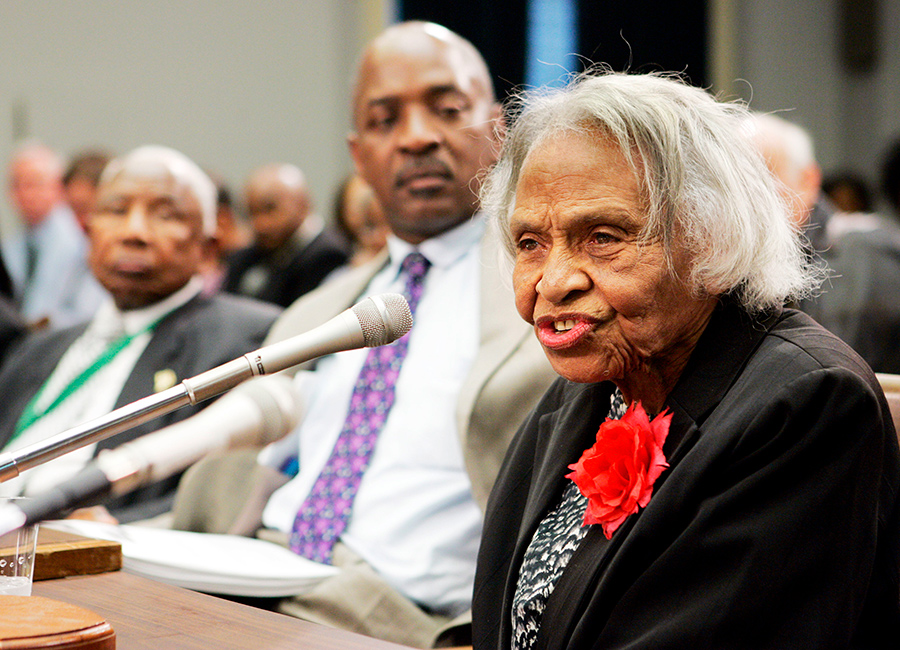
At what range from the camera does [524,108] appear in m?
1.46

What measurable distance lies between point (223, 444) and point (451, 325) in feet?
3.98

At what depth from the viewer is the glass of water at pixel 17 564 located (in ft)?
4.27

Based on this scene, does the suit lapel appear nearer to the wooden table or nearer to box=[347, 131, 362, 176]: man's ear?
box=[347, 131, 362, 176]: man's ear

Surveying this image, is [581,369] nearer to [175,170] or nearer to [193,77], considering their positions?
[175,170]

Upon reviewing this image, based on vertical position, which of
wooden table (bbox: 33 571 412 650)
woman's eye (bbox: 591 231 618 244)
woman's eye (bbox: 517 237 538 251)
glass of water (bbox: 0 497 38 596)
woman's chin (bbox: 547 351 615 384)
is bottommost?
wooden table (bbox: 33 571 412 650)

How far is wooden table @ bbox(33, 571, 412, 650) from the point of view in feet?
3.88

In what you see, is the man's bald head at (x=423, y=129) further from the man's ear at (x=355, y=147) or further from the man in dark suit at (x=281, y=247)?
the man in dark suit at (x=281, y=247)

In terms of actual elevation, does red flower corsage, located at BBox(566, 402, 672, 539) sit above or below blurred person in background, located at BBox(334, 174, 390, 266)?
above

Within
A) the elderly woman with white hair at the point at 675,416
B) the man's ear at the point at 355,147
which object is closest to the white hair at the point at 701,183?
the elderly woman with white hair at the point at 675,416

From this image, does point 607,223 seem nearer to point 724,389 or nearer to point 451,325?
point 724,389

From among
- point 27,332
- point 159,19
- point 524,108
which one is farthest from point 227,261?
point 524,108

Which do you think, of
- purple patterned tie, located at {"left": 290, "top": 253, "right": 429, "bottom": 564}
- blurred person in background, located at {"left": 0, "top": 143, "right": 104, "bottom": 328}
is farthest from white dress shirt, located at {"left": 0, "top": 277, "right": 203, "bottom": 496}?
blurred person in background, located at {"left": 0, "top": 143, "right": 104, "bottom": 328}

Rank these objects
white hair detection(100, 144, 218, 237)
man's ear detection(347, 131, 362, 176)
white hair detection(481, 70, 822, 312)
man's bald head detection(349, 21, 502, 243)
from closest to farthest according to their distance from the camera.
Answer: white hair detection(481, 70, 822, 312), man's bald head detection(349, 21, 502, 243), man's ear detection(347, 131, 362, 176), white hair detection(100, 144, 218, 237)

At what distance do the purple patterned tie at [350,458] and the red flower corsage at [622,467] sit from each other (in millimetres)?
895
